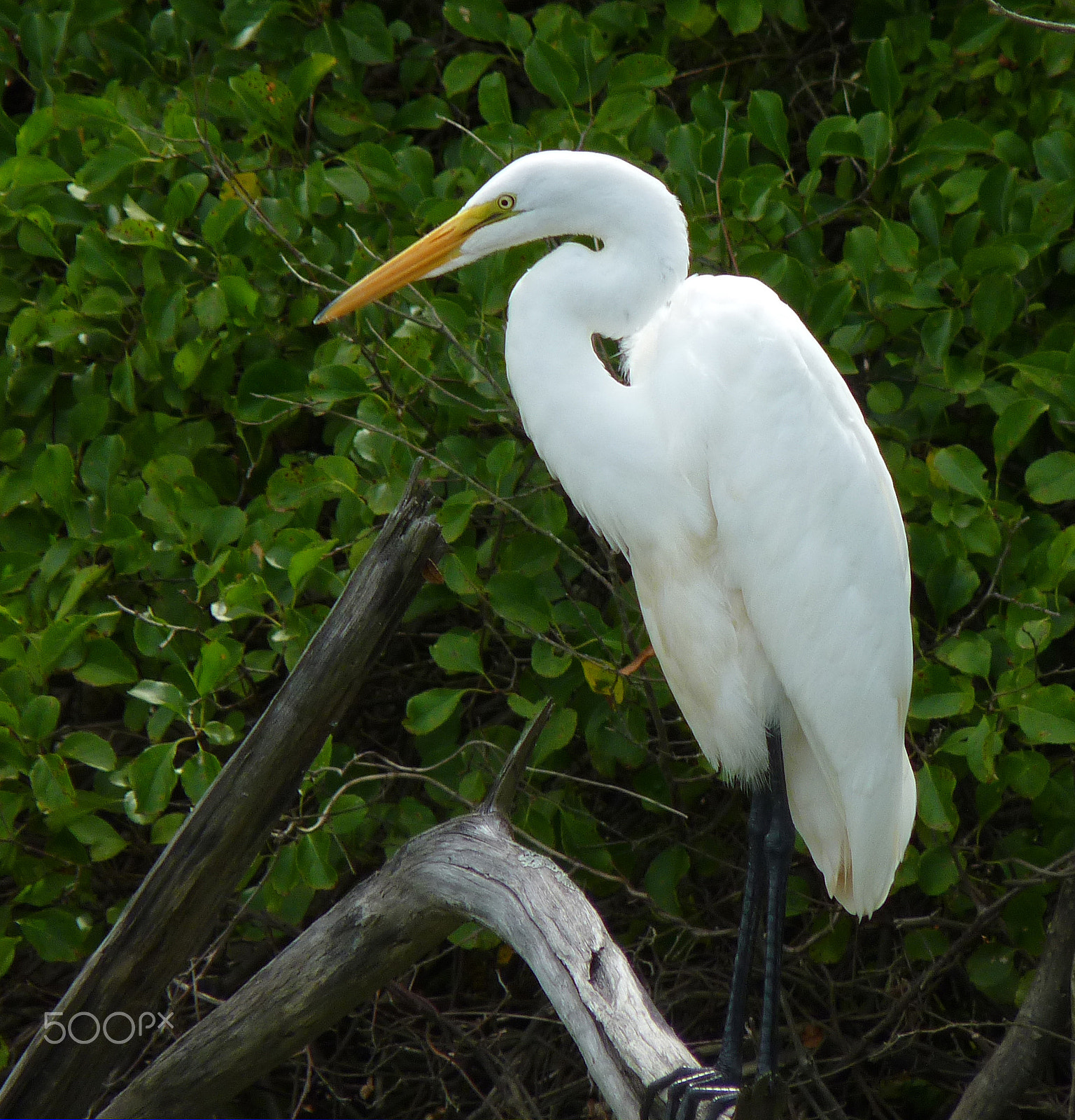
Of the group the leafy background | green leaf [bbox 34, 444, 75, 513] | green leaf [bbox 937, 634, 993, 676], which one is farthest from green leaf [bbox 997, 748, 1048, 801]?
green leaf [bbox 34, 444, 75, 513]

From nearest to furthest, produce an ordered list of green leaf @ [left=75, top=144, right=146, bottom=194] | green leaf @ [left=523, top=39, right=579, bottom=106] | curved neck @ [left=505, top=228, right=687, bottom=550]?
1. curved neck @ [left=505, top=228, right=687, bottom=550]
2. green leaf @ [left=523, top=39, right=579, bottom=106]
3. green leaf @ [left=75, top=144, right=146, bottom=194]

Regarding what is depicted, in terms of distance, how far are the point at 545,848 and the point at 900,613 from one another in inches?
25.4

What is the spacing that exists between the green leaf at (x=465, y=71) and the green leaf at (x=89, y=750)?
1.24 m

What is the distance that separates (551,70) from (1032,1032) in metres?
1.67

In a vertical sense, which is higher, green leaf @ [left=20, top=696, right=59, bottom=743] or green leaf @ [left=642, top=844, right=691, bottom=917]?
green leaf @ [left=20, top=696, right=59, bottom=743]

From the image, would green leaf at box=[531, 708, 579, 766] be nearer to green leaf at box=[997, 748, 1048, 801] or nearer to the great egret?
the great egret

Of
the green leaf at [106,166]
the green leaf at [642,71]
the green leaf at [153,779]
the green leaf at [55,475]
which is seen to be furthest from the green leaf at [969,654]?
the green leaf at [106,166]

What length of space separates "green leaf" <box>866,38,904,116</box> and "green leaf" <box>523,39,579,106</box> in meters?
0.49

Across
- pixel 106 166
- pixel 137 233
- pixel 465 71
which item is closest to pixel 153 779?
pixel 137 233

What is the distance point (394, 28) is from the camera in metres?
2.18

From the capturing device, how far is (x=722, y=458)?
1502mm

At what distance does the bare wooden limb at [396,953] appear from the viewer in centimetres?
126

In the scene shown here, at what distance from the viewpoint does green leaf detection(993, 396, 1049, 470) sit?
1.72m

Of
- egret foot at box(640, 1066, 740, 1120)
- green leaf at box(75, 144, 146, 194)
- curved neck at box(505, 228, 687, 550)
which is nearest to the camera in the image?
egret foot at box(640, 1066, 740, 1120)
